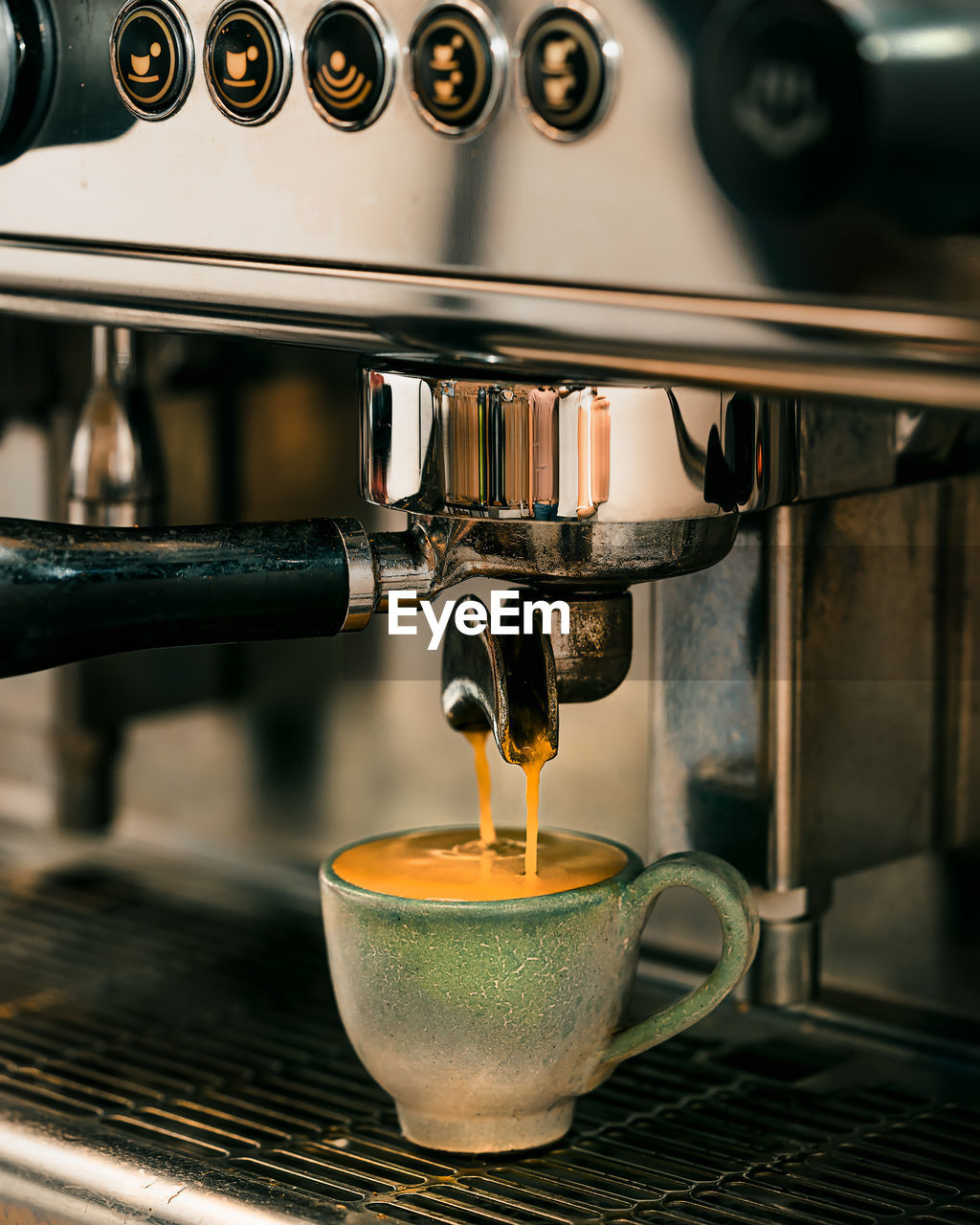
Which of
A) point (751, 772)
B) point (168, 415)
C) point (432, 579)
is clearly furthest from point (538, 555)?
point (168, 415)

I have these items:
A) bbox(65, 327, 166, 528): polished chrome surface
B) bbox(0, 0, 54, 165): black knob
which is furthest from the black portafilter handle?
bbox(65, 327, 166, 528): polished chrome surface

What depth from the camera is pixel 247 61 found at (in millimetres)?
341

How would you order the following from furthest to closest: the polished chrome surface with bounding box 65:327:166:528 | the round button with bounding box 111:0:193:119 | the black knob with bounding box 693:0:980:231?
the polished chrome surface with bounding box 65:327:166:528
the round button with bounding box 111:0:193:119
the black knob with bounding box 693:0:980:231

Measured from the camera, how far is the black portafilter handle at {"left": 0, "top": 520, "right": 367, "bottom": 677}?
344 mm

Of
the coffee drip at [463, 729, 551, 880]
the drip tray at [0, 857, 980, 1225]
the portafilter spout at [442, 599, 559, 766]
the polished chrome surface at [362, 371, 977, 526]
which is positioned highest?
the polished chrome surface at [362, 371, 977, 526]

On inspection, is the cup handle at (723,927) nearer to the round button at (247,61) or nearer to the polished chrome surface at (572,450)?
the polished chrome surface at (572,450)

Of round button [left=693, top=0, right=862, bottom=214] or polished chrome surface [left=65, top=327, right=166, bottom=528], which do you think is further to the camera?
polished chrome surface [left=65, top=327, right=166, bottom=528]

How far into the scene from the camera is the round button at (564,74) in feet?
0.94

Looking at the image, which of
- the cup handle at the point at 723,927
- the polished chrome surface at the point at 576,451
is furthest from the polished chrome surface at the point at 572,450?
the cup handle at the point at 723,927

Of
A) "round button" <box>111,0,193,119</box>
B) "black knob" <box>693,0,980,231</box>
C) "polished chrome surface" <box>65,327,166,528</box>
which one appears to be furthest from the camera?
"polished chrome surface" <box>65,327,166,528</box>

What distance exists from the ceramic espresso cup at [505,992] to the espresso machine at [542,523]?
0.02 m

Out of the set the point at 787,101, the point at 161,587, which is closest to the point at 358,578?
the point at 161,587

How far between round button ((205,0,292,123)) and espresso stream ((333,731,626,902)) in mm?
170

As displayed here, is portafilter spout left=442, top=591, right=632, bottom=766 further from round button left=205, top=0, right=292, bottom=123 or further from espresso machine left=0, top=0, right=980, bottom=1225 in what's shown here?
round button left=205, top=0, right=292, bottom=123
